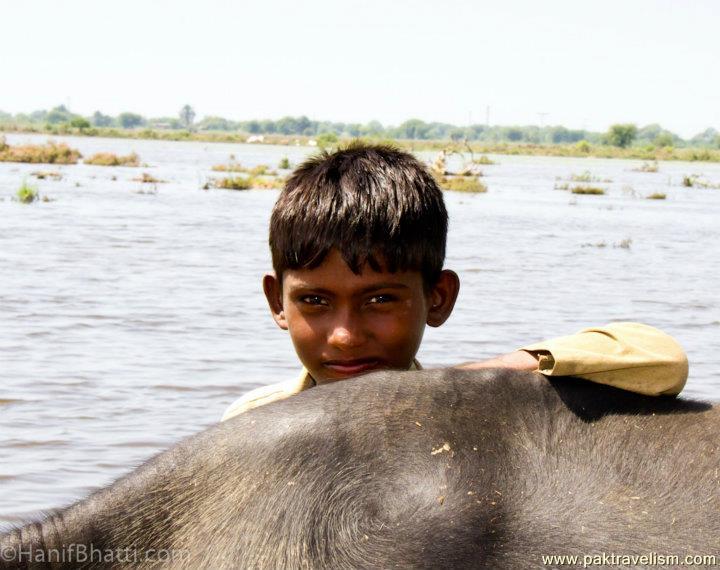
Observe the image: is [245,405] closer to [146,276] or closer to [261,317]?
[261,317]

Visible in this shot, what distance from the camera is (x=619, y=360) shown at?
2.01 m

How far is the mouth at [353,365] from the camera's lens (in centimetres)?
283

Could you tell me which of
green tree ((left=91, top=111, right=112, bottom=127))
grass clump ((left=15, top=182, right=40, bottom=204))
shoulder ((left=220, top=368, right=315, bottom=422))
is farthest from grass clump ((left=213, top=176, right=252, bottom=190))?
green tree ((left=91, top=111, right=112, bottom=127))

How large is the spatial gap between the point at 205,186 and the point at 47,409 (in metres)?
26.7

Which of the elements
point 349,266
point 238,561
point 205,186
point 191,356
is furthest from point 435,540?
point 205,186

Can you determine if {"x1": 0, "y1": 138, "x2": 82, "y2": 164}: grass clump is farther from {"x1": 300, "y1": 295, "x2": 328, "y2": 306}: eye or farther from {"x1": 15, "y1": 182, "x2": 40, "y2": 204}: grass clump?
{"x1": 300, "y1": 295, "x2": 328, "y2": 306}: eye

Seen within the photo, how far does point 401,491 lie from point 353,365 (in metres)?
1.20

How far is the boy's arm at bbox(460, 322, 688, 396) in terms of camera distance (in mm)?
1987

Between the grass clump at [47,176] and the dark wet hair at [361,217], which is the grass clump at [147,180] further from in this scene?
the dark wet hair at [361,217]

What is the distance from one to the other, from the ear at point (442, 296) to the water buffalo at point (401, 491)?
1195 mm

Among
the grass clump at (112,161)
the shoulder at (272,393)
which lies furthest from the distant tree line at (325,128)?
the shoulder at (272,393)

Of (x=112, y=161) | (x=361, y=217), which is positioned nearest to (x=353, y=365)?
(x=361, y=217)

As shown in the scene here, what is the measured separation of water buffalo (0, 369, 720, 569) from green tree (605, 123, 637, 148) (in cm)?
11885

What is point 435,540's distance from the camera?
1.58 metres
